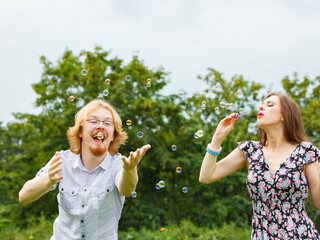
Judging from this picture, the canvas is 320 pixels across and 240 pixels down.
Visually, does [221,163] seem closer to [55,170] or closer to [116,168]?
[116,168]

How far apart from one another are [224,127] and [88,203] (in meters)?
1.16

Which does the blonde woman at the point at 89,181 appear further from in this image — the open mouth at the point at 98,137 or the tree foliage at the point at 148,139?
the tree foliage at the point at 148,139

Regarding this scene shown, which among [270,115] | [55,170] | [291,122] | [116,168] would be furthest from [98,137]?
[291,122]

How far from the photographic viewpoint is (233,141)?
341 inches

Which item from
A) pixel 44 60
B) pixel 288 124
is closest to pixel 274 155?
pixel 288 124

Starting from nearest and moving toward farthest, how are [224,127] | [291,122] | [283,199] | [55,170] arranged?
1. [55,170]
2. [283,199]
3. [291,122]
4. [224,127]

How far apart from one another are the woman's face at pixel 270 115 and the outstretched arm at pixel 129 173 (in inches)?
37.6

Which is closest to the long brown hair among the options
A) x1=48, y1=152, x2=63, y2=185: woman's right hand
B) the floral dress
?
the floral dress

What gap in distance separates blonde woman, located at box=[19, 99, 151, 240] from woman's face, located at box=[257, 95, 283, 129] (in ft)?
3.29

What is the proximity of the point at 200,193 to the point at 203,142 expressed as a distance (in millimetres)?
1328

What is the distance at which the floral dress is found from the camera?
2289 mm

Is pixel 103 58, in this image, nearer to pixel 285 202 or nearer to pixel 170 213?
pixel 170 213

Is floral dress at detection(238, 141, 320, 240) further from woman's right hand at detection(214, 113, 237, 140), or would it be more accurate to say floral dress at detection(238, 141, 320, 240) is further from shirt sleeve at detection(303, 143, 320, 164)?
woman's right hand at detection(214, 113, 237, 140)

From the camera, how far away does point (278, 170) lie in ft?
7.91
